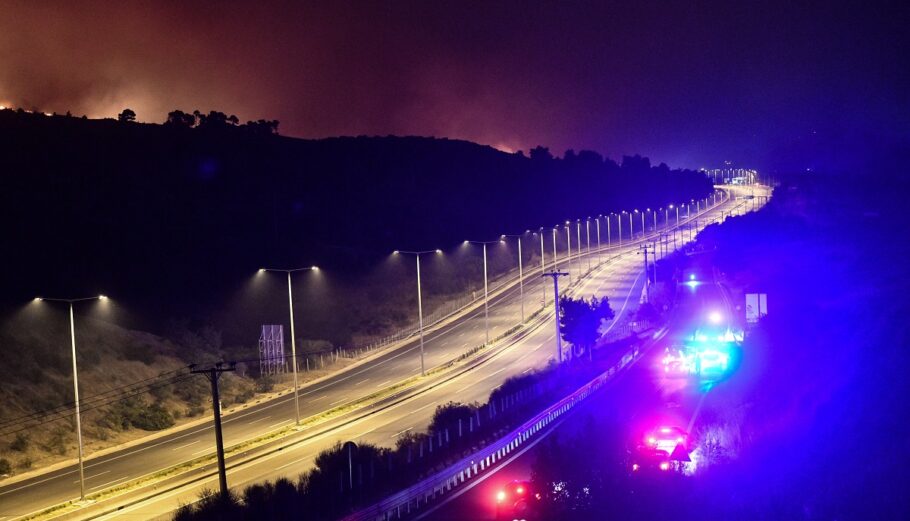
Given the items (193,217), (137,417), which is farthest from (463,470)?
(193,217)

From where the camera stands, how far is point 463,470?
31.4 metres

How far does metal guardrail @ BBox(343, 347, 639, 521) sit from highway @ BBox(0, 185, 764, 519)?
724cm

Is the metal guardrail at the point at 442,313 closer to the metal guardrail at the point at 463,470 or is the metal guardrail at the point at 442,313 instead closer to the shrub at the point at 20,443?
the metal guardrail at the point at 463,470

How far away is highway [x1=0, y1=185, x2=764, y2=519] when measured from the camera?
34.8 metres

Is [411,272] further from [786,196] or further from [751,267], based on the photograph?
[786,196]

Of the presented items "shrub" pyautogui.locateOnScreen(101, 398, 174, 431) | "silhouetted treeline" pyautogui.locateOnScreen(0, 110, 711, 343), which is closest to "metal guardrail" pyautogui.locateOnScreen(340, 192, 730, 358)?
"silhouetted treeline" pyautogui.locateOnScreen(0, 110, 711, 343)

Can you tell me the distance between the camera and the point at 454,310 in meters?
87.4

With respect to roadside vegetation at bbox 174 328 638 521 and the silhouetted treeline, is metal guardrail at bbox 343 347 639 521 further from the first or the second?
the silhouetted treeline

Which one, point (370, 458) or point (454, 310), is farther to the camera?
point (454, 310)

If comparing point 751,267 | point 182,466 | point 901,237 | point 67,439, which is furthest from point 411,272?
point 182,466

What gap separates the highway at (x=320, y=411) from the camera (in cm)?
3481

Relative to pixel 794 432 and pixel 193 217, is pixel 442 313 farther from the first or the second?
pixel 794 432

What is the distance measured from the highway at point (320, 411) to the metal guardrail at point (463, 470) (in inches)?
285

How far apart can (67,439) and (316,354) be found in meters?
25.9
